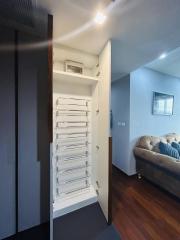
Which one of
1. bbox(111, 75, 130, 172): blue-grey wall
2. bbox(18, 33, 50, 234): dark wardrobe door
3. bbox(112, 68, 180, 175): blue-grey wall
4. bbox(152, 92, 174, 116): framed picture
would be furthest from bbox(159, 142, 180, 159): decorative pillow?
bbox(18, 33, 50, 234): dark wardrobe door

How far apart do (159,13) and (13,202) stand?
2529 millimetres

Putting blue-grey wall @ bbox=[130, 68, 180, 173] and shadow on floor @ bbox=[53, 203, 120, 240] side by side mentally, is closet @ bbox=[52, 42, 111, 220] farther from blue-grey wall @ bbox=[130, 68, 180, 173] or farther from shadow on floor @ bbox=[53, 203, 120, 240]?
blue-grey wall @ bbox=[130, 68, 180, 173]

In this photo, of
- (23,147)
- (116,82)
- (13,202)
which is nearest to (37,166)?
(23,147)

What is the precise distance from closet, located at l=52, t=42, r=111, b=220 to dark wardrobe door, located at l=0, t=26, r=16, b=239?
1.67 ft

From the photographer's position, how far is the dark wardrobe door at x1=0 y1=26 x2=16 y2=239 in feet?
4.33

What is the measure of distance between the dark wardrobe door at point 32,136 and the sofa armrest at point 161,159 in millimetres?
2009

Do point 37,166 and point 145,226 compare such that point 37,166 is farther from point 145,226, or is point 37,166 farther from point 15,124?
point 145,226

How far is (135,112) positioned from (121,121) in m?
0.42

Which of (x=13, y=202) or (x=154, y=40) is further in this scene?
(x=154, y=40)

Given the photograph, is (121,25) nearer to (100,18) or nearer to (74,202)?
(100,18)

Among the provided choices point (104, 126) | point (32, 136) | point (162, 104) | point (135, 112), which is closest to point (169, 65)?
point (162, 104)

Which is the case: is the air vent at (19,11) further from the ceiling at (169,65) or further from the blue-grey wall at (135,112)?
the ceiling at (169,65)

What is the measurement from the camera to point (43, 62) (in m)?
1.51

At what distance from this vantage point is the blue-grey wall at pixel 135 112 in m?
2.79
